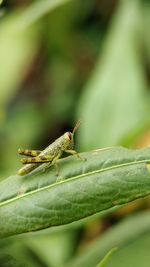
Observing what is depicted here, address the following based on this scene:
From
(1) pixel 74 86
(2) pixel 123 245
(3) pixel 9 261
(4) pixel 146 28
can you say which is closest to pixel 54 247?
(2) pixel 123 245

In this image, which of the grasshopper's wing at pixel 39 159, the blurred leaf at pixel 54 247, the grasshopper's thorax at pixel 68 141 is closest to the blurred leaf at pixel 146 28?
the blurred leaf at pixel 54 247

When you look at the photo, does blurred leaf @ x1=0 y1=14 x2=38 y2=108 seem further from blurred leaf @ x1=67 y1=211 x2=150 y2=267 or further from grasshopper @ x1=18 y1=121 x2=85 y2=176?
grasshopper @ x1=18 y1=121 x2=85 y2=176

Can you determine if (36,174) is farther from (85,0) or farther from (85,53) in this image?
(85,0)

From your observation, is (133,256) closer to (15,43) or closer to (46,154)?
(46,154)

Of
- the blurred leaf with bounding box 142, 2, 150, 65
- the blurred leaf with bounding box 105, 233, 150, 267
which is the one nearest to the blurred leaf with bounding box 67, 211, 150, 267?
the blurred leaf with bounding box 105, 233, 150, 267

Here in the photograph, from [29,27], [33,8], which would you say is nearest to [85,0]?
[29,27]

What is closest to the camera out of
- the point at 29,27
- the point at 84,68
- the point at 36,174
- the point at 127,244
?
the point at 36,174

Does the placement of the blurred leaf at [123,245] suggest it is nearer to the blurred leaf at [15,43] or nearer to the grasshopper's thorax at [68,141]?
the grasshopper's thorax at [68,141]
